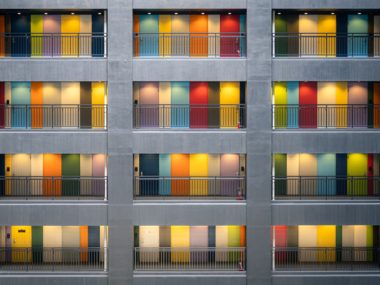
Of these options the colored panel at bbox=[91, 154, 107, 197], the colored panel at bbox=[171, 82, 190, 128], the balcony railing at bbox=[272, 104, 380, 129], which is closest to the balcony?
the colored panel at bbox=[91, 154, 107, 197]

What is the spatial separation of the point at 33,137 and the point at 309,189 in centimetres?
1421

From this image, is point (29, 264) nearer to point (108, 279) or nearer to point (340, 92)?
point (108, 279)

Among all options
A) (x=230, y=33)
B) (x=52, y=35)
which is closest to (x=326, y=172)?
(x=230, y=33)

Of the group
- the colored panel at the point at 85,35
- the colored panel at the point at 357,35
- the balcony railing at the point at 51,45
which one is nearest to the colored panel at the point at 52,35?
the balcony railing at the point at 51,45

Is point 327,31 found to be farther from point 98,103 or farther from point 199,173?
point 98,103

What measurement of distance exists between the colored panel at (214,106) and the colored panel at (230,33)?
1.74 meters

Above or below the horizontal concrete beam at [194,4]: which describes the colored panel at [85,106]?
below

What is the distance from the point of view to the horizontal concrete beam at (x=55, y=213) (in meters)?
30.8

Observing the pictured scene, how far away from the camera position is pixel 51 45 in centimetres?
3256

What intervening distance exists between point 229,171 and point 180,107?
13.6ft

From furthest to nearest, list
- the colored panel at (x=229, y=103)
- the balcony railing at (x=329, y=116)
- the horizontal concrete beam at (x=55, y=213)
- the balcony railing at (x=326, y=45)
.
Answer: the balcony railing at (x=326, y=45) < the balcony railing at (x=329, y=116) < the colored panel at (x=229, y=103) < the horizontal concrete beam at (x=55, y=213)

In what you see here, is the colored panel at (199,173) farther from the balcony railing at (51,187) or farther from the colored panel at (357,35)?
the colored panel at (357,35)

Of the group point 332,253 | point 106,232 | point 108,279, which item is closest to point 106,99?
point 106,232

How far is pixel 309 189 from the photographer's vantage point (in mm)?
32844
